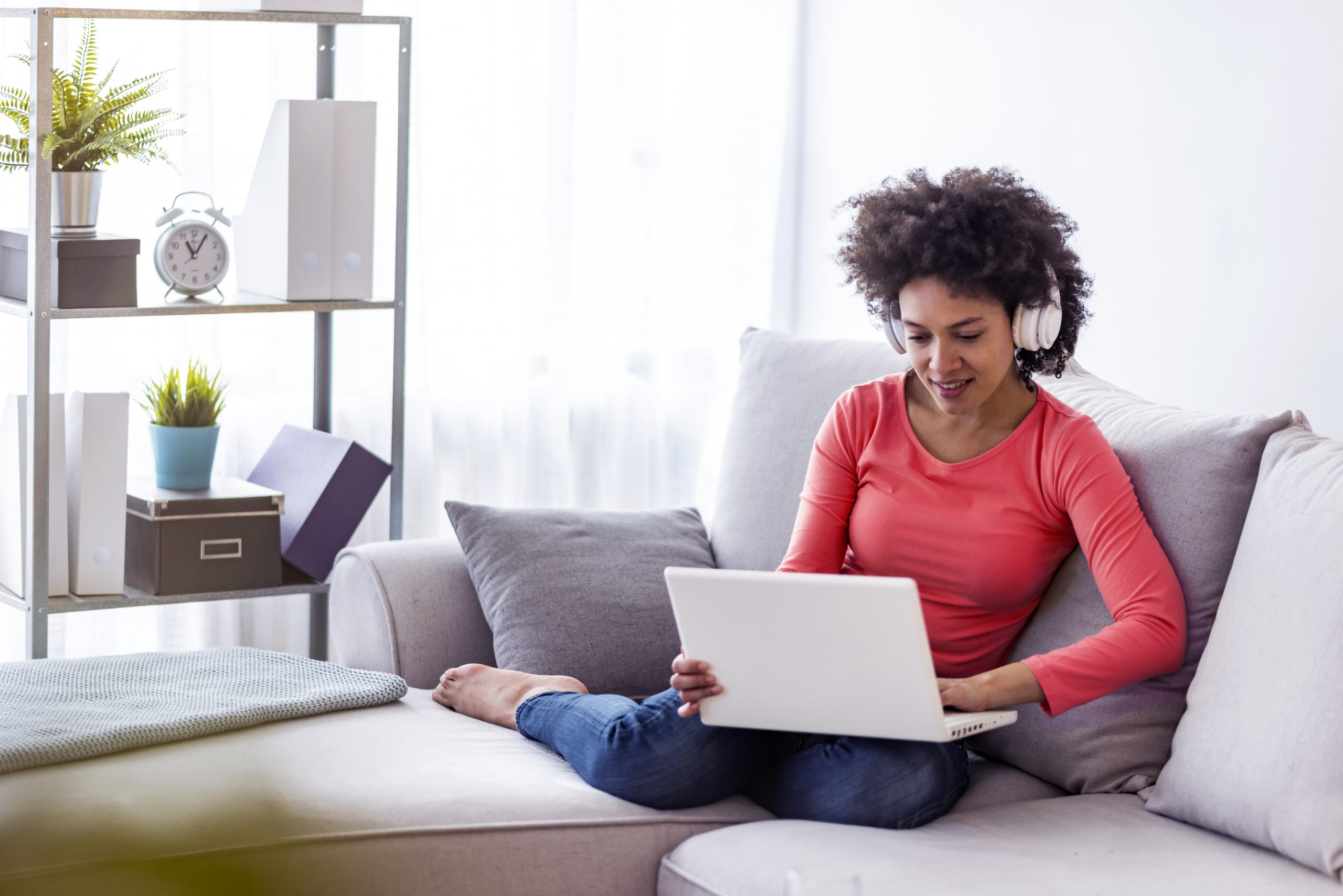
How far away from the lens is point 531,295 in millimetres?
3086

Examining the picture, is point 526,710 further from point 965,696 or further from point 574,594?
point 965,696

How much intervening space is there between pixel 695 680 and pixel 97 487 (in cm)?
117

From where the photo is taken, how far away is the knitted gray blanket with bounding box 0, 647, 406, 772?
1615 mm

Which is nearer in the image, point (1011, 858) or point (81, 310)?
point (1011, 858)

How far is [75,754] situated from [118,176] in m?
1.36

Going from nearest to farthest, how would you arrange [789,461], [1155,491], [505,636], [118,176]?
[1155,491] < [505,636] < [789,461] < [118,176]

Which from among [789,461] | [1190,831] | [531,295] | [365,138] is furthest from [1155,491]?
[531,295]

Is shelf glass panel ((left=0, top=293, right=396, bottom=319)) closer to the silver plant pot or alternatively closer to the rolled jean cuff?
the silver plant pot

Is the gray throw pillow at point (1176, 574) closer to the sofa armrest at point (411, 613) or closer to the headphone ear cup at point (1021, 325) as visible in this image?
the headphone ear cup at point (1021, 325)

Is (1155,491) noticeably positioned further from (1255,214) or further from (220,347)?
(220,347)

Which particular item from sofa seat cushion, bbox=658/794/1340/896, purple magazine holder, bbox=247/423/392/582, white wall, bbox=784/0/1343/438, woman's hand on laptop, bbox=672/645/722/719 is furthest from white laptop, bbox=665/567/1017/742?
purple magazine holder, bbox=247/423/392/582

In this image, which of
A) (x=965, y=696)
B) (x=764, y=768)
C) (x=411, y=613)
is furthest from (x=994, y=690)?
(x=411, y=613)

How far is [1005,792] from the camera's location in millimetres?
1706

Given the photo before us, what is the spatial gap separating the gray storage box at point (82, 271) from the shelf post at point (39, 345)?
26 millimetres
